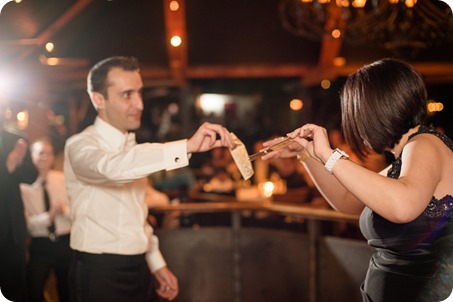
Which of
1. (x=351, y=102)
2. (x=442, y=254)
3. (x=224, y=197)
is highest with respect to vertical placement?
(x=351, y=102)

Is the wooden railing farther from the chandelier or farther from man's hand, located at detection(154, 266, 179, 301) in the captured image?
the chandelier

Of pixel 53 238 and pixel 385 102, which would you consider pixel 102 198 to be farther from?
pixel 53 238

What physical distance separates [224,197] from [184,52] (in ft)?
12.0

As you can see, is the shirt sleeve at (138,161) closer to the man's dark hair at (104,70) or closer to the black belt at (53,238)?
the man's dark hair at (104,70)

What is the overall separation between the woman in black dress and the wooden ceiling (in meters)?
5.36

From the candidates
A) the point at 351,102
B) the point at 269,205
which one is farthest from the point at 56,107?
the point at 351,102

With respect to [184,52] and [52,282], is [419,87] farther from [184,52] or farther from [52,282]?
[184,52]

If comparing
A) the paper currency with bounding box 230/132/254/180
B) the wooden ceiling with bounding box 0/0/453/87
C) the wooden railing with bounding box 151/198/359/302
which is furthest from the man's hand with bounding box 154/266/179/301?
the wooden ceiling with bounding box 0/0/453/87

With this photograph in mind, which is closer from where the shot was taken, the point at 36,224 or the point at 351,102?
the point at 351,102

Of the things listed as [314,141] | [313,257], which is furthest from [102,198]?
[313,257]

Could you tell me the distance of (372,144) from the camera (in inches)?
71.2

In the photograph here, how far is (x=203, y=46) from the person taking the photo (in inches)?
359

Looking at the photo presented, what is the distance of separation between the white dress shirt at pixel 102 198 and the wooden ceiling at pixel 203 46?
4.51 m

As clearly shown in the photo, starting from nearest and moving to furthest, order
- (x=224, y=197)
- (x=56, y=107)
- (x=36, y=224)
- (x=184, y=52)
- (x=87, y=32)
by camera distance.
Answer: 1. (x=36, y=224)
2. (x=224, y=197)
3. (x=87, y=32)
4. (x=184, y=52)
5. (x=56, y=107)
